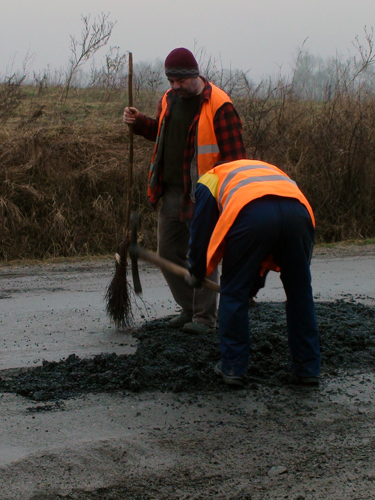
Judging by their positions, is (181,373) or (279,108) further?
(279,108)

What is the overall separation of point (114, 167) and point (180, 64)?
22.8 feet

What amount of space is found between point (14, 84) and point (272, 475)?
1143cm

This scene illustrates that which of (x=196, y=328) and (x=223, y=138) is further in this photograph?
(x=196, y=328)

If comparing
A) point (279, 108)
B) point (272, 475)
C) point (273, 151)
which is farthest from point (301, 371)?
point (279, 108)

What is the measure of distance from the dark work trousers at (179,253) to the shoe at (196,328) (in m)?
0.05

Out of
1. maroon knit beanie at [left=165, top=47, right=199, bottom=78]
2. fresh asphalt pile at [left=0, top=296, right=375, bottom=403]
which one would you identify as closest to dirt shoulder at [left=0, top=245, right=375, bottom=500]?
fresh asphalt pile at [left=0, top=296, right=375, bottom=403]

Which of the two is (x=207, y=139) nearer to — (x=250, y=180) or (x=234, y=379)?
(x=250, y=180)

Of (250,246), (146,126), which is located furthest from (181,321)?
(250,246)

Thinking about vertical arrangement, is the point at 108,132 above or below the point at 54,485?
above

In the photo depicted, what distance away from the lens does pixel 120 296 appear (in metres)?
6.01

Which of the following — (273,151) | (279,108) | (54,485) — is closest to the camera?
(54,485)

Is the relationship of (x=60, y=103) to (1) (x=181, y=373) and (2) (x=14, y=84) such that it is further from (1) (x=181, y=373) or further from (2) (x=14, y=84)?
(1) (x=181, y=373)

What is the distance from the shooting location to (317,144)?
42.0 feet

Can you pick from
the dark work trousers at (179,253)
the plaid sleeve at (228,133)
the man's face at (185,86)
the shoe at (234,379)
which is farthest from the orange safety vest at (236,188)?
the dark work trousers at (179,253)
